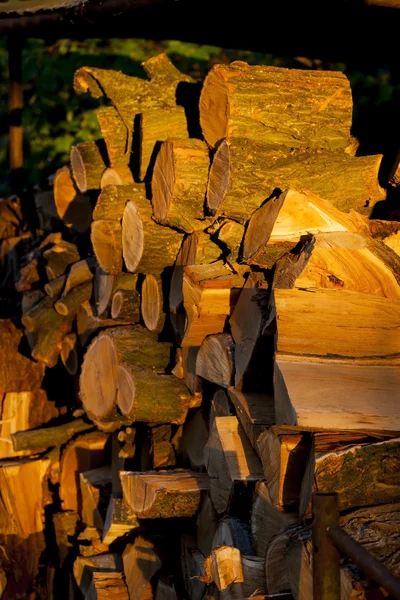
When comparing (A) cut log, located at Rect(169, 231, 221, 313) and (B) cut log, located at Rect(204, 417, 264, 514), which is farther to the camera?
(A) cut log, located at Rect(169, 231, 221, 313)

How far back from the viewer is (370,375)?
2.66 meters

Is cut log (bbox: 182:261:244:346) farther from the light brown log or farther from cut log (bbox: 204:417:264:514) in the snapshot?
the light brown log

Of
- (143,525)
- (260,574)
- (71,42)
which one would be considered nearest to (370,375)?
(260,574)

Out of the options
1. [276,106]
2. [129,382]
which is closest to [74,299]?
[129,382]

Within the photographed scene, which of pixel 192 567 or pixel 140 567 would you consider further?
pixel 140 567

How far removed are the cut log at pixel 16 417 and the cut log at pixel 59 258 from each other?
0.74m

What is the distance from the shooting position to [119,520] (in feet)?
12.4

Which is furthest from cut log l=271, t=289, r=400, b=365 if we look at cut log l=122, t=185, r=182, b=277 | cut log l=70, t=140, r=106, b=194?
cut log l=70, t=140, r=106, b=194

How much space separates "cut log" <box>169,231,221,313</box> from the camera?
3.35 metres

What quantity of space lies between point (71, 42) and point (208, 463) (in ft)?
18.7

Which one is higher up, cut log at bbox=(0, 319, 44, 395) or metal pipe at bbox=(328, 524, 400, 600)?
metal pipe at bbox=(328, 524, 400, 600)

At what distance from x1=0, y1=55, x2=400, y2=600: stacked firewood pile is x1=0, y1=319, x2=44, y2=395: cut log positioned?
15 mm

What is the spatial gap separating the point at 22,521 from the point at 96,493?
536mm

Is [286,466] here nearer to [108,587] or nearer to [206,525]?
[206,525]
